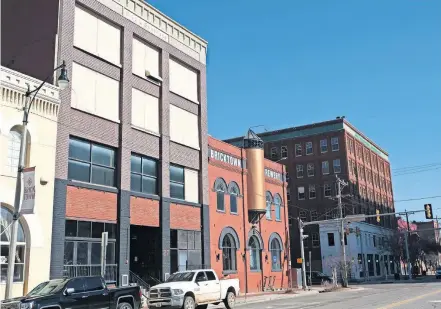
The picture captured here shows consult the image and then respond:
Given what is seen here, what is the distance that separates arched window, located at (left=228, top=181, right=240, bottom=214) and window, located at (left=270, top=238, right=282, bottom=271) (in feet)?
24.4

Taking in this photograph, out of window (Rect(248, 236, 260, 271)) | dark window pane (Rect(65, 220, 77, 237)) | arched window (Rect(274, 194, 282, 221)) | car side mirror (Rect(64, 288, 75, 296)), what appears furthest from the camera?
arched window (Rect(274, 194, 282, 221))

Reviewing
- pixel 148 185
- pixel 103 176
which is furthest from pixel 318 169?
pixel 103 176

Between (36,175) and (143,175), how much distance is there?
8.20 m

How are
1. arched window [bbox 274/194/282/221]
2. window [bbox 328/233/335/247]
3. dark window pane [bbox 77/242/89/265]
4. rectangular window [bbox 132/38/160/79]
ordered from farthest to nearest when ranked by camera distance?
window [bbox 328/233/335/247], arched window [bbox 274/194/282/221], rectangular window [bbox 132/38/160/79], dark window pane [bbox 77/242/89/265]

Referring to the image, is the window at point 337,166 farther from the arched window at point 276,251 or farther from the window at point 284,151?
the arched window at point 276,251

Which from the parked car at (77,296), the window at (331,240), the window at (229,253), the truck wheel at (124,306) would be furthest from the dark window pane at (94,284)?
the window at (331,240)

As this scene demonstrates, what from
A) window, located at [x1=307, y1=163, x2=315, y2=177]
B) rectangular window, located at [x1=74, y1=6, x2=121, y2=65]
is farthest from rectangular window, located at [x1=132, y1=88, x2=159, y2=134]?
window, located at [x1=307, y1=163, x2=315, y2=177]

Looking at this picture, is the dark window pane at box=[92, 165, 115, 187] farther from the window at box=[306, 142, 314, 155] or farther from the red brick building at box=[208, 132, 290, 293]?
the window at box=[306, 142, 314, 155]

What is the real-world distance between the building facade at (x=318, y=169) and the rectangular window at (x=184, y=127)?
38.7 meters

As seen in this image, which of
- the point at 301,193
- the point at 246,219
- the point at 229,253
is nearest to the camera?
the point at 229,253

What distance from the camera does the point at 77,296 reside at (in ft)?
50.8

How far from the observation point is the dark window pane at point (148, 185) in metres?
29.7

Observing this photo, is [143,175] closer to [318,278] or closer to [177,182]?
[177,182]

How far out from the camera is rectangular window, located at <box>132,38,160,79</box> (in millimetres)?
30500
